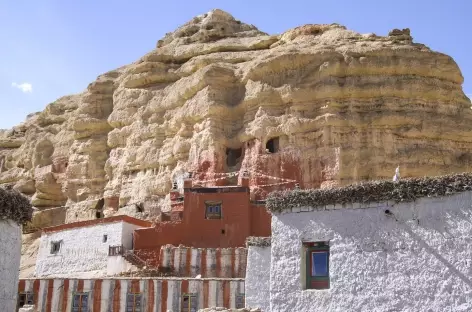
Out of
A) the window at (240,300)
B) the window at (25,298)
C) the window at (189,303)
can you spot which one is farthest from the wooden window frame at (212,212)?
the window at (25,298)

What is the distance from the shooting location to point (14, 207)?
15797 mm

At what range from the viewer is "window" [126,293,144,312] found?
1040 inches

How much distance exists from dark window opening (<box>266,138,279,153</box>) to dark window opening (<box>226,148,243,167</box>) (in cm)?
212

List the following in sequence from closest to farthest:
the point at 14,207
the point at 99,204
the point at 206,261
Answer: the point at 14,207 < the point at 206,261 < the point at 99,204

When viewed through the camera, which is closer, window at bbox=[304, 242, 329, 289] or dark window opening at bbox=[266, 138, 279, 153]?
window at bbox=[304, 242, 329, 289]

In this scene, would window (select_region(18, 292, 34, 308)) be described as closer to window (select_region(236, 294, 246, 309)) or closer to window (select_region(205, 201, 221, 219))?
window (select_region(236, 294, 246, 309))

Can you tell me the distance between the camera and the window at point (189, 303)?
85.6 feet

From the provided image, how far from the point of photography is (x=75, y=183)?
53.0 meters

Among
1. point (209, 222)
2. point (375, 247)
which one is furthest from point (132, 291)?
point (375, 247)

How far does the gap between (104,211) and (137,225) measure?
1506 centimetres

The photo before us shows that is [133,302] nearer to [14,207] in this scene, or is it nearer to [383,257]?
[14,207]

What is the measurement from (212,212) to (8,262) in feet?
59.8

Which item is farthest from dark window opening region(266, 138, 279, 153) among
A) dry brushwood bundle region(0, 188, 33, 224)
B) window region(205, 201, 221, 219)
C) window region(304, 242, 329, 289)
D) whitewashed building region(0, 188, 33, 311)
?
whitewashed building region(0, 188, 33, 311)

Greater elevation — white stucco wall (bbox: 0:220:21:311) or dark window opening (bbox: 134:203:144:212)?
dark window opening (bbox: 134:203:144:212)
